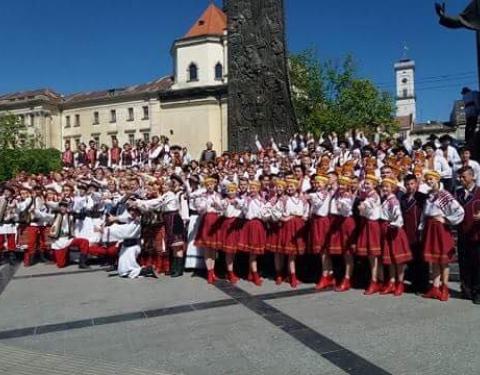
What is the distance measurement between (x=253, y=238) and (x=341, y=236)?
1507 mm

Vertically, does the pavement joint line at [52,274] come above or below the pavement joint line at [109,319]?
below

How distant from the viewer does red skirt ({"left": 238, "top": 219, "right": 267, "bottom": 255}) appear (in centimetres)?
849

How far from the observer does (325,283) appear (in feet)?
26.1

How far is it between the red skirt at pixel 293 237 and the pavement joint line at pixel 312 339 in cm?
107

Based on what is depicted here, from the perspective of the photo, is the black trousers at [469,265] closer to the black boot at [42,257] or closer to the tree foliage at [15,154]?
the black boot at [42,257]

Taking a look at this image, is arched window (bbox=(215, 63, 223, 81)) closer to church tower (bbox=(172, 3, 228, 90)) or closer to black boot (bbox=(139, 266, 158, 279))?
church tower (bbox=(172, 3, 228, 90))

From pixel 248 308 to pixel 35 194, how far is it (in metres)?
7.56

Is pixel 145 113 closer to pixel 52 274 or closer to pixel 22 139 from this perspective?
pixel 22 139

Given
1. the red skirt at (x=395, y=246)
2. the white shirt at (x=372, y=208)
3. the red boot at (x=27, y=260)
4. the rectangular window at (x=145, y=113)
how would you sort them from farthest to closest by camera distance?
1. the rectangular window at (x=145, y=113)
2. the red boot at (x=27, y=260)
3. the white shirt at (x=372, y=208)
4. the red skirt at (x=395, y=246)

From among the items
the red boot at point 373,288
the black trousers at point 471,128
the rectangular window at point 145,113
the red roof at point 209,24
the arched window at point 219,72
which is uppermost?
the red roof at point 209,24

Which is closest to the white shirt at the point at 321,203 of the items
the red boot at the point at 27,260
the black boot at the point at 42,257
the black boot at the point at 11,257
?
the red boot at the point at 27,260

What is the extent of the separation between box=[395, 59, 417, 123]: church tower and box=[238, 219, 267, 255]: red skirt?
128m

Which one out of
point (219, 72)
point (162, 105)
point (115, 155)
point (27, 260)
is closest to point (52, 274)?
point (27, 260)

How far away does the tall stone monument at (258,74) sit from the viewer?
14977mm
